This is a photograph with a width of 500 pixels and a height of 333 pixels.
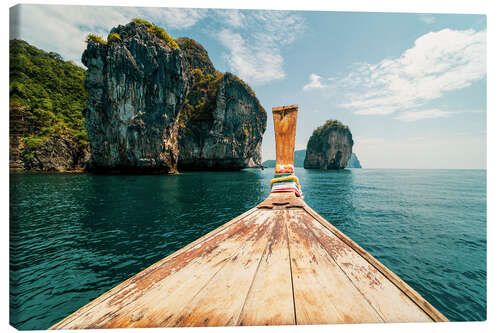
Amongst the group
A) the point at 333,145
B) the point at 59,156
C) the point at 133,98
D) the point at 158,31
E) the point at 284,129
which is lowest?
the point at 284,129

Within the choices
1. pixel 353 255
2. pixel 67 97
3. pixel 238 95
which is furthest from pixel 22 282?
pixel 67 97

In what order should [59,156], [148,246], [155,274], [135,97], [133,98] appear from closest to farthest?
[155,274] < [148,246] < [133,98] < [135,97] < [59,156]

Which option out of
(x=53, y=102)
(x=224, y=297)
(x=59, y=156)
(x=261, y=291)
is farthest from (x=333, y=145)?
(x=53, y=102)

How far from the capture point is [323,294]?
1.25 metres

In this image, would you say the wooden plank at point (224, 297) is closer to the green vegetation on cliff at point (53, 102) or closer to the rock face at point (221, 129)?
the green vegetation on cliff at point (53, 102)

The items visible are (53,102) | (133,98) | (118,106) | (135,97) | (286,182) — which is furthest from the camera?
(53,102)

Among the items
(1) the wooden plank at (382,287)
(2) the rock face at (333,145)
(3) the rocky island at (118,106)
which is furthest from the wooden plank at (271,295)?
(2) the rock face at (333,145)

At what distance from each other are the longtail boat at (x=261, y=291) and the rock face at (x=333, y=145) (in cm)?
8023

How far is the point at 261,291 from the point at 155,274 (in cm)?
87

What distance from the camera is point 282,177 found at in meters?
3.75

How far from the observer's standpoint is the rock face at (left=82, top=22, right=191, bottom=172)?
92.7 feet

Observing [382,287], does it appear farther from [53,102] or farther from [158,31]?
[53,102]

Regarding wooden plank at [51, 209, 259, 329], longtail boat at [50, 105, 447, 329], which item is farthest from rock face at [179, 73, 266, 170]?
longtail boat at [50, 105, 447, 329]
